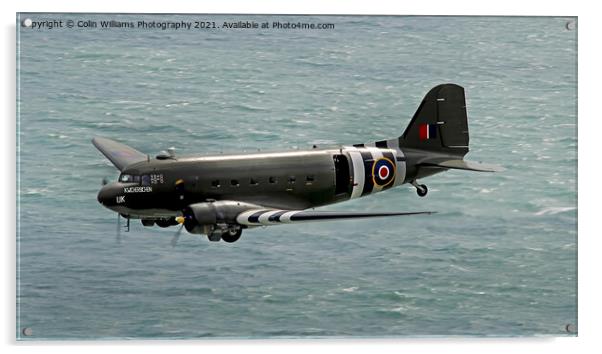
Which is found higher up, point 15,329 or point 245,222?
point 245,222

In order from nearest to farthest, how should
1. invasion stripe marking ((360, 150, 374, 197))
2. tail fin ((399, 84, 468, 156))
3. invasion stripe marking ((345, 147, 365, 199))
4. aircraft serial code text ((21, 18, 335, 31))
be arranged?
aircraft serial code text ((21, 18, 335, 31)), tail fin ((399, 84, 468, 156)), invasion stripe marking ((345, 147, 365, 199)), invasion stripe marking ((360, 150, 374, 197))

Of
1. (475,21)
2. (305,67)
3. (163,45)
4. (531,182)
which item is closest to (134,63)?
(163,45)

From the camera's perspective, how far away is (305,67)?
94.2ft

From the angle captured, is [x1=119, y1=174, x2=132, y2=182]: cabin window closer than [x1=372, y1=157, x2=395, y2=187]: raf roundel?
Yes

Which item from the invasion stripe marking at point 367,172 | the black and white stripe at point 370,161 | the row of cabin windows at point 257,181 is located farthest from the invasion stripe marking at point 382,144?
the row of cabin windows at point 257,181

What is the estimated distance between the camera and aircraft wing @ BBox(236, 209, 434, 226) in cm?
2672

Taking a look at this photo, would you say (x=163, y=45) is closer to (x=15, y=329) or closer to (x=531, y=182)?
(x=15, y=329)

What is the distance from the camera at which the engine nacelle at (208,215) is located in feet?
89.4

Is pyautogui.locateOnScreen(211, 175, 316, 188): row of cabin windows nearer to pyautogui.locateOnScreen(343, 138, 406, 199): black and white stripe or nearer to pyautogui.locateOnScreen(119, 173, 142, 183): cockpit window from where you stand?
pyautogui.locateOnScreen(343, 138, 406, 199): black and white stripe

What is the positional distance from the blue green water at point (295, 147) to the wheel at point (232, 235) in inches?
6.7

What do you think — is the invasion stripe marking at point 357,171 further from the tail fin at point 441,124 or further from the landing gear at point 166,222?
the landing gear at point 166,222

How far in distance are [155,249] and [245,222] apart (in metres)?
2.28

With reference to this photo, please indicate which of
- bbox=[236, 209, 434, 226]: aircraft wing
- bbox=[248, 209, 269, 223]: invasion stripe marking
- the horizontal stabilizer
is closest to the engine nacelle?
bbox=[236, 209, 434, 226]: aircraft wing

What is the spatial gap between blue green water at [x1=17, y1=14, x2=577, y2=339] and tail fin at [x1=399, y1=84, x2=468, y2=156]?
39cm
